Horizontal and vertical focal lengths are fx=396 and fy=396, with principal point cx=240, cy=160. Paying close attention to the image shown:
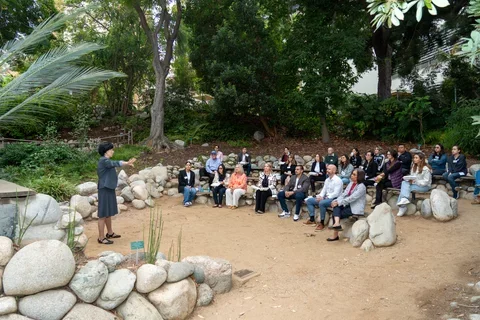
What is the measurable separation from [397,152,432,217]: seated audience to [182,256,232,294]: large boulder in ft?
12.9

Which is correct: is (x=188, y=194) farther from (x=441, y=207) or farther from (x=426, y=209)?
(x=441, y=207)

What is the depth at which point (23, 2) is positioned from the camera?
1361cm

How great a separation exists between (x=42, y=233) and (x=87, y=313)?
118 centimetres

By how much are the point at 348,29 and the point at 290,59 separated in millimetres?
2098

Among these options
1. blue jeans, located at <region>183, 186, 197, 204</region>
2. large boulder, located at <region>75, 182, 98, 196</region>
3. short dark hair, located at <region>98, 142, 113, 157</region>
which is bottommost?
blue jeans, located at <region>183, 186, 197, 204</region>

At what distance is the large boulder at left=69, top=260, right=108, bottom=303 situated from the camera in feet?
12.0

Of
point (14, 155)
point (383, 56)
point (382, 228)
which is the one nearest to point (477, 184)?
point (382, 228)

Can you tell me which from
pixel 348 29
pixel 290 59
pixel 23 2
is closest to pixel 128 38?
pixel 23 2

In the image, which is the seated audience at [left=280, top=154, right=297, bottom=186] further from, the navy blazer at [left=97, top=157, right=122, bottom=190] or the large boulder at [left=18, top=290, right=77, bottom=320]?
the large boulder at [left=18, top=290, right=77, bottom=320]

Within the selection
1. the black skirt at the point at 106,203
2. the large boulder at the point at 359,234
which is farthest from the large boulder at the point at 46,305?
the large boulder at the point at 359,234

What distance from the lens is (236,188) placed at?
355 inches

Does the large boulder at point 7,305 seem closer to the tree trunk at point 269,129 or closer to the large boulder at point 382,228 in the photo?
the large boulder at point 382,228

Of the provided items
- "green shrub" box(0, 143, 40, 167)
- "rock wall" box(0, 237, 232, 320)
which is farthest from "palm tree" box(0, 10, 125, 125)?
"green shrub" box(0, 143, 40, 167)

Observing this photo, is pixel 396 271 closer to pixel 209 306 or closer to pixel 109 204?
pixel 209 306
